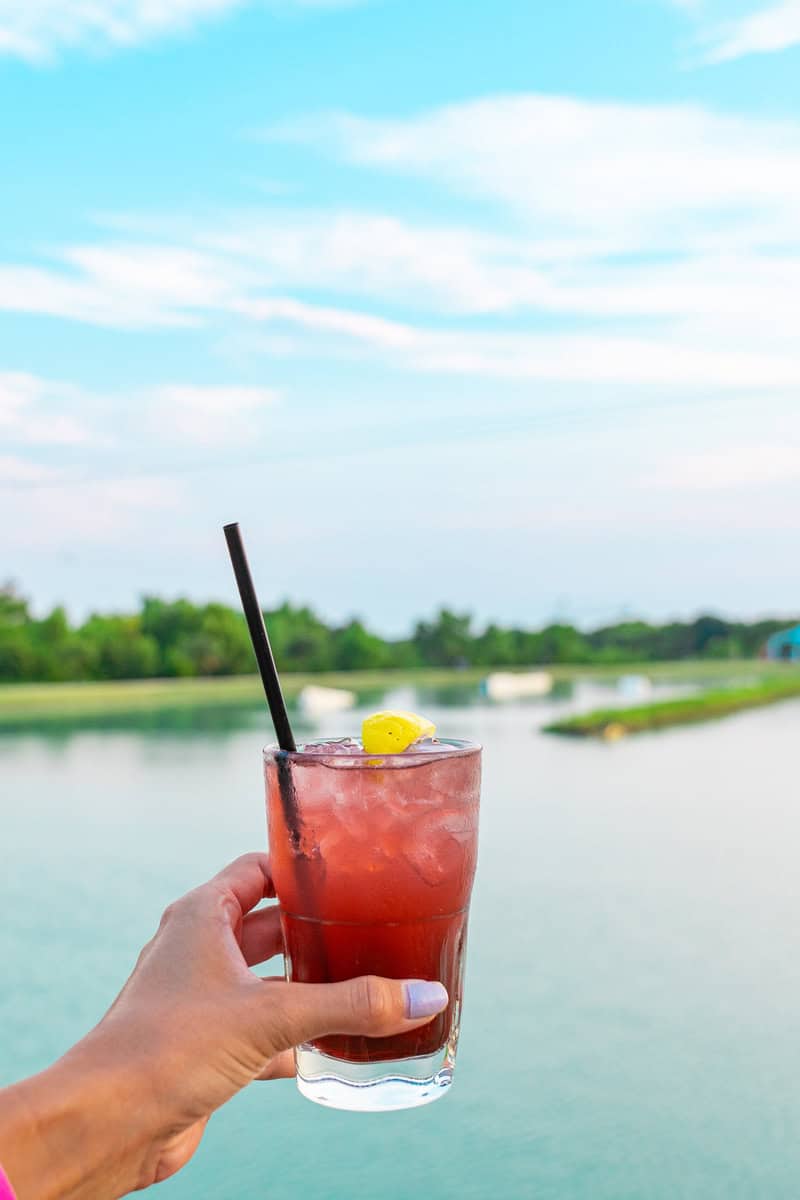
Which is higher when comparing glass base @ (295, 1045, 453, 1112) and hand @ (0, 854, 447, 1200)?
hand @ (0, 854, 447, 1200)

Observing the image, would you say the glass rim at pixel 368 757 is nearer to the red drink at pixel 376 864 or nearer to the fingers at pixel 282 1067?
the red drink at pixel 376 864

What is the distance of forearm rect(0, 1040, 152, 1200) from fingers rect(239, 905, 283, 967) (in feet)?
1.14

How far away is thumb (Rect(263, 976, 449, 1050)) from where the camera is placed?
3.66 feet

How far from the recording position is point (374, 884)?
1.26 meters

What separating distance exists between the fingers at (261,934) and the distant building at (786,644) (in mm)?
37128

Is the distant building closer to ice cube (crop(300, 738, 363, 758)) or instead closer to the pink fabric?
ice cube (crop(300, 738, 363, 758))

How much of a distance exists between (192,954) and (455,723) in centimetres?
2081

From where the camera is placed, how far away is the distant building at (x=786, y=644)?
121ft

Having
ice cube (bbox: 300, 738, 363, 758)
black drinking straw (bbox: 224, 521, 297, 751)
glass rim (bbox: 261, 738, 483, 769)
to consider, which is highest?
black drinking straw (bbox: 224, 521, 297, 751)

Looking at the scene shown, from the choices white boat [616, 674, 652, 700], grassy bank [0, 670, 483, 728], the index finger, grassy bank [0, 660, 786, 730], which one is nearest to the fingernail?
the index finger

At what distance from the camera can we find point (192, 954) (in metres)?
1.14

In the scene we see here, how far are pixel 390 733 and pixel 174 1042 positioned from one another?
378mm

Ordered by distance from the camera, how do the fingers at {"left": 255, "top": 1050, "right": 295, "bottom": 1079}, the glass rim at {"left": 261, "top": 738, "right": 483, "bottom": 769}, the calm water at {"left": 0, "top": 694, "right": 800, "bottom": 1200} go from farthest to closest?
the calm water at {"left": 0, "top": 694, "right": 800, "bottom": 1200} < the fingers at {"left": 255, "top": 1050, "right": 295, "bottom": 1079} < the glass rim at {"left": 261, "top": 738, "right": 483, "bottom": 769}

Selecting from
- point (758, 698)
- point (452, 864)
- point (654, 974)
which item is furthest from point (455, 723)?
point (452, 864)
